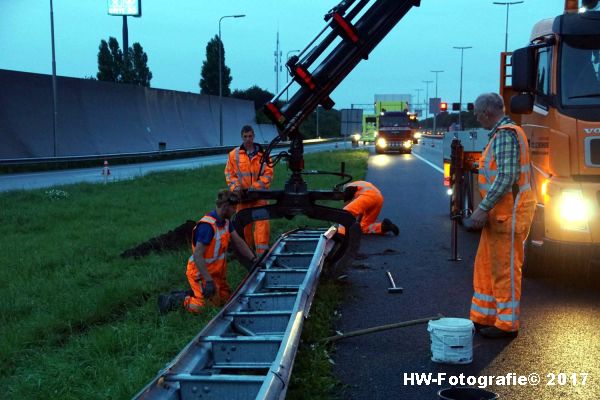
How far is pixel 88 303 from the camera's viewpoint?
7.45m

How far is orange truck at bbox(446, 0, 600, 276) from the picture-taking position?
279 inches

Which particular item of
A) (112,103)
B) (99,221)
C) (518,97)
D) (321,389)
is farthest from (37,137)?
(321,389)

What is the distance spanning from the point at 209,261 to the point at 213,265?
58 millimetres

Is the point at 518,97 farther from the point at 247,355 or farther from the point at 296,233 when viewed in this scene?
the point at 247,355

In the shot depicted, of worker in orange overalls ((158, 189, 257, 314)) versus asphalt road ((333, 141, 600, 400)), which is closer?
asphalt road ((333, 141, 600, 400))

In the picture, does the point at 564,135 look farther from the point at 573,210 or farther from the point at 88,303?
the point at 88,303

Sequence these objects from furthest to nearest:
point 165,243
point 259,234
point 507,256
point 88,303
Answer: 1. point 165,243
2. point 259,234
3. point 88,303
4. point 507,256

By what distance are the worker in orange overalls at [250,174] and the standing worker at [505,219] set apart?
359 cm

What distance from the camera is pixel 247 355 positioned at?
4.94 metres

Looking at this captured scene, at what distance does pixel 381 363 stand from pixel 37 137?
1110 inches

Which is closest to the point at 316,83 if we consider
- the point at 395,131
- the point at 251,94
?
the point at 395,131

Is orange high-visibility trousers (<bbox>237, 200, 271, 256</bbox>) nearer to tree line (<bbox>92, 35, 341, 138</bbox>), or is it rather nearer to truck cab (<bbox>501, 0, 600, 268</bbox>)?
truck cab (<bbox>501, 0, 600, 268</bbox>)

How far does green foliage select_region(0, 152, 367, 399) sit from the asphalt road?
40 cm

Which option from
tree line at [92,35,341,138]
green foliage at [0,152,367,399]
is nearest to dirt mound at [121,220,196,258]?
green foliage at [0,152,367,399]
